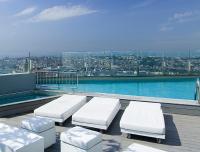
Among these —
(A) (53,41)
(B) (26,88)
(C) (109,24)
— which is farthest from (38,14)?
(B) (26,88)

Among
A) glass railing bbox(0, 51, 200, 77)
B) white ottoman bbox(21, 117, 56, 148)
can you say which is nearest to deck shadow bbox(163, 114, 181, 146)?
white ottoman bbox(21, 117, 56, 148)

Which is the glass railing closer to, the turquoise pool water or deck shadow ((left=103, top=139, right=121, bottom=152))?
the turquoise pool water

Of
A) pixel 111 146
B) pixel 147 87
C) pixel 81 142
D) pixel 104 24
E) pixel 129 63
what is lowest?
pixel 111 146

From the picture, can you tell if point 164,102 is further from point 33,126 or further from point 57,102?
point 33,126

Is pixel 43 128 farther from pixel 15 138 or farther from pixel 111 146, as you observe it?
pixel 111 146

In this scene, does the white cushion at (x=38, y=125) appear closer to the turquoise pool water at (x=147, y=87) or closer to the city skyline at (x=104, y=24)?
the turquoise pool water at (x=147, y=87)

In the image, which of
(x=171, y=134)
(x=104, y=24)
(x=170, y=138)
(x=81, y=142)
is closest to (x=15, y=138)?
(x=81, y=142)
